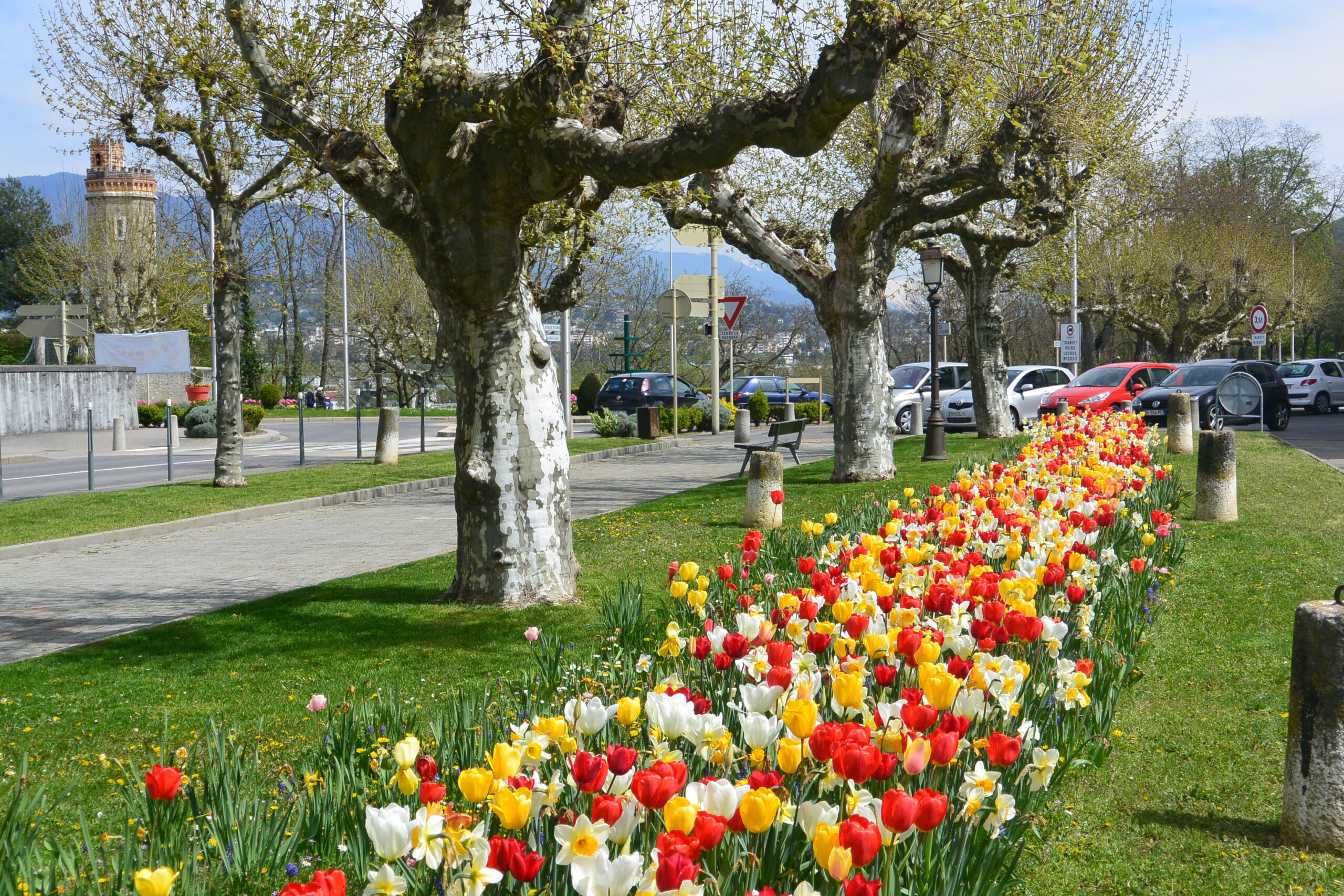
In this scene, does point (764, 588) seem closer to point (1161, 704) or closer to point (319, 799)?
point (1161, 704)

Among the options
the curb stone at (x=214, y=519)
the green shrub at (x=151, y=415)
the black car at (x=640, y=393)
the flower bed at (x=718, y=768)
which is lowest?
the curb stone at (x=214, y=519)

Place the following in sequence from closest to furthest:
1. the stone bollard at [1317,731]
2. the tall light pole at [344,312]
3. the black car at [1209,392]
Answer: the stone bollard at [1317,731] → the black car at [1209,392] → the tall light pole at [344,312]

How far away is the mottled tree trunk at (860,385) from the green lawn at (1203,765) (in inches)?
284

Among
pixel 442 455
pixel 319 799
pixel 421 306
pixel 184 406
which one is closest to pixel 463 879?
pixel 319 799

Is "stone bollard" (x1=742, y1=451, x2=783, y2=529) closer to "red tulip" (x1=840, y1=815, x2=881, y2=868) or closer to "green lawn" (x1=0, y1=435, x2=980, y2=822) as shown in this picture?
"green lawn" (x1=0, y1=435, x2=980, y2=822)

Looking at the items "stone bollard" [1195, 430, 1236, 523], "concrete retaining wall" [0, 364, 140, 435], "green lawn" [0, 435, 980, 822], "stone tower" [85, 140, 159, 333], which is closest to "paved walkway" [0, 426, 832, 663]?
"green lawn" [0, 435, 980, 822]

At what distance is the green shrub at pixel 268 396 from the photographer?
49625mm

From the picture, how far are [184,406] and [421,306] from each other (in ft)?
42.3

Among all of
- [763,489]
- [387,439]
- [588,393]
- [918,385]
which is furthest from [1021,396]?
[588,393]

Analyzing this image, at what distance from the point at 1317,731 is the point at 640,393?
31788mm

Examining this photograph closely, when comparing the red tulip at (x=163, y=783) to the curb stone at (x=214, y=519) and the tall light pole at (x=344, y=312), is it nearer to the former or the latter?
the curb stone at (x=214, y=519)

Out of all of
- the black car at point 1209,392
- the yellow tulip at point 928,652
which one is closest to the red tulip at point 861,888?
the yellow tulip at point 928,652

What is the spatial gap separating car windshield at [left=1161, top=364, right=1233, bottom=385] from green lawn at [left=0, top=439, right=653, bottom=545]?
1709cm

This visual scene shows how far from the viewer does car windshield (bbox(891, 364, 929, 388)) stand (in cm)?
3095
